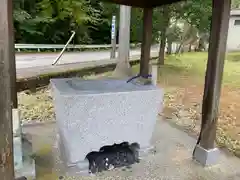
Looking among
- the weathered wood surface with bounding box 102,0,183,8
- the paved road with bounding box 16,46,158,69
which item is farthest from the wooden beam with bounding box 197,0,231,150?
the paved road with bounding box 16,46,158,69

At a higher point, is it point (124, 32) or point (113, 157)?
point (124, 32)

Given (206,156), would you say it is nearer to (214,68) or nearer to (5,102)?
(214,68)

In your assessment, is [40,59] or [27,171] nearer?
[27,171]

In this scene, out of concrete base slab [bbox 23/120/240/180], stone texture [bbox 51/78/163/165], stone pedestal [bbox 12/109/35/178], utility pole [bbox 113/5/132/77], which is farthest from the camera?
utility pole [bbox 113/5/132/77]

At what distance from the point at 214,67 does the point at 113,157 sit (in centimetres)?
129

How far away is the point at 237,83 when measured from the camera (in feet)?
23.1

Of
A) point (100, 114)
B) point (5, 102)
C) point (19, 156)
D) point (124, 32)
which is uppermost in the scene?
point (124, 32)

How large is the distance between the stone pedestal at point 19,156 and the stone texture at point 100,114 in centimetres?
35

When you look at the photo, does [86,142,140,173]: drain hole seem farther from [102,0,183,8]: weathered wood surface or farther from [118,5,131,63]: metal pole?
[118,5,131,63]: metal pole

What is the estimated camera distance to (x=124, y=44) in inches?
274

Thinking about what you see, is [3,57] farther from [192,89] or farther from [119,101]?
[192,89]

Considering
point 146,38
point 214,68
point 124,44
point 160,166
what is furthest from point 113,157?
point 124,44

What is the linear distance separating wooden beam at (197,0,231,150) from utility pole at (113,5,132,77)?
165 inches

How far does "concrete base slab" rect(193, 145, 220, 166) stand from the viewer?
2.57 meters
